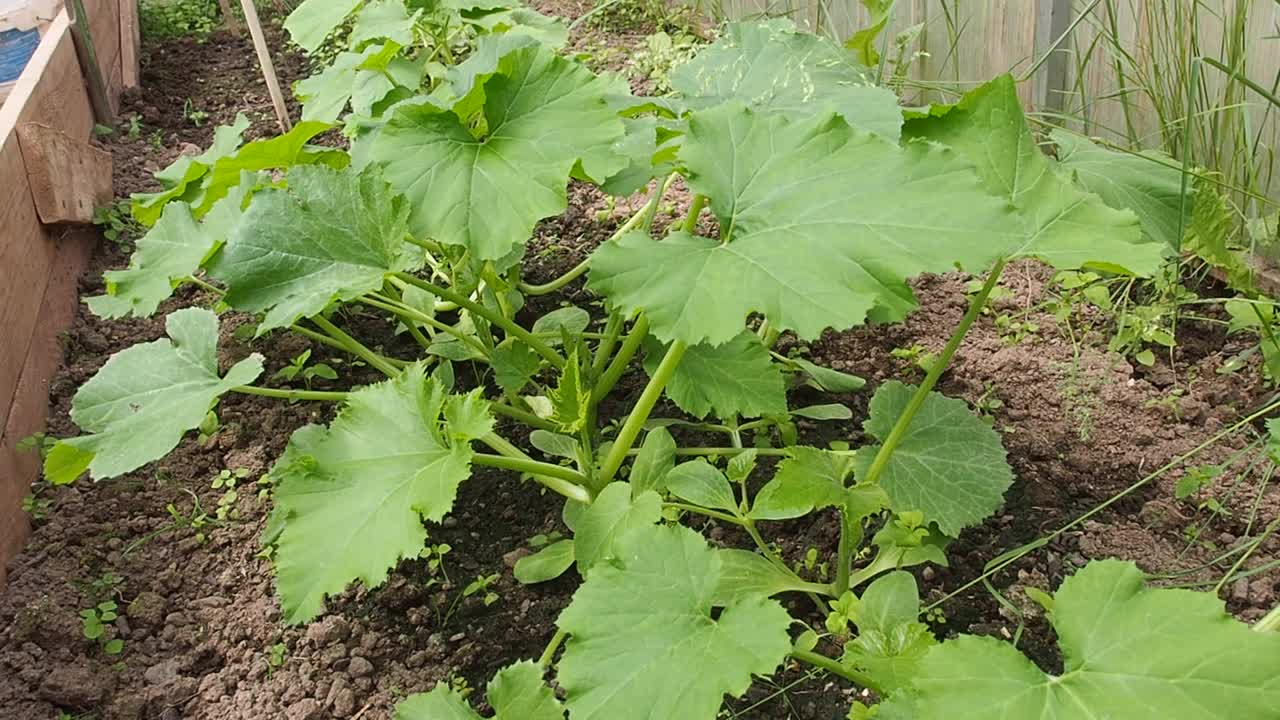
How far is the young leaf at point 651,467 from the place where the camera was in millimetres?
1845

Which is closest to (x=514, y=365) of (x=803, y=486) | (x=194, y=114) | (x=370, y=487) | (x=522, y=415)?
(x=522, y=415)

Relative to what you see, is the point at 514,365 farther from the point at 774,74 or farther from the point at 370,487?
the point at 774,74

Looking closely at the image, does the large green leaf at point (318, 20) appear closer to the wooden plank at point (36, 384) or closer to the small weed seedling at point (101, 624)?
the wooden plank at point (36, 384)

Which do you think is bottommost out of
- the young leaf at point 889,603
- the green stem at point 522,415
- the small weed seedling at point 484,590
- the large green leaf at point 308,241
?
the small weed seedling at point 484,590

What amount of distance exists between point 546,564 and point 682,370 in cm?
42

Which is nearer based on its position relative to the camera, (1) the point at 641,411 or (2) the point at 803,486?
(2) the point at 803,486

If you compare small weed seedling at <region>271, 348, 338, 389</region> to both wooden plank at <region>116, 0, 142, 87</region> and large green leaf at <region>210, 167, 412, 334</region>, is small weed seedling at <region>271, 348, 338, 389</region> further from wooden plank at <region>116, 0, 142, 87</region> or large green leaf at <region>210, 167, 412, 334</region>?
wooden plank at <region>116, 0, 142, 87</region>

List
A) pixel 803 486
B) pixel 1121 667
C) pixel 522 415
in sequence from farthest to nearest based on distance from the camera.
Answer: pixel 522 415, pixel 803 486, pixel 1121 667

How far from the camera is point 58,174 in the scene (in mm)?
2688

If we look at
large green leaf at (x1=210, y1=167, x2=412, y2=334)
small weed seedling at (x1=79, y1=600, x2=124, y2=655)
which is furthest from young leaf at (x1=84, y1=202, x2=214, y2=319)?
small weed seedling at (x1=79, y1=600, x2=124, y2=655)

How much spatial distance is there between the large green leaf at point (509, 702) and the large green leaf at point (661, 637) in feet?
0.59

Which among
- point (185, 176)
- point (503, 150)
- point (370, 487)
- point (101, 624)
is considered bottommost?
point (101, 624)

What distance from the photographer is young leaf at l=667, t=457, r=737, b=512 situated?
1756 mm

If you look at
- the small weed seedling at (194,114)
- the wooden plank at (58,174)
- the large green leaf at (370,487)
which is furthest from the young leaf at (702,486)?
the small weed seedling at (194,114)
